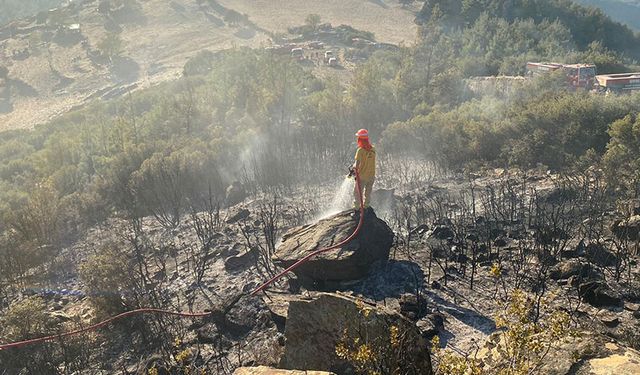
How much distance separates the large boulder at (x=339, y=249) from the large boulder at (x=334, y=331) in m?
2.98

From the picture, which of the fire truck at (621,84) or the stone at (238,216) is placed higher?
the fire truck at (621,84)

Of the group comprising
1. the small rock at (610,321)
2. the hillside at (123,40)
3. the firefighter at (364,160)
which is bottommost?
the hillside at (123,40)

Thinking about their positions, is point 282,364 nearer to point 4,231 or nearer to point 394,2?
point 4,231

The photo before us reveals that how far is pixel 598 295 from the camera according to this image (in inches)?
344

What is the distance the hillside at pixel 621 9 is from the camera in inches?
4641

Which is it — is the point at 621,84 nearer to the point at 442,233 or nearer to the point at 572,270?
the point at 442,233

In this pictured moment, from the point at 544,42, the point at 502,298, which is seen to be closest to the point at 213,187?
the point at 502,298

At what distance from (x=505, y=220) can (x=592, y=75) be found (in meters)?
21.3

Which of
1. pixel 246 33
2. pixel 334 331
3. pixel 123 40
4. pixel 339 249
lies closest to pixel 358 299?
pixel 334 331

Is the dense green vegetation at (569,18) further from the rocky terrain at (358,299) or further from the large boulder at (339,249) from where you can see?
the large boulder at (339,249)

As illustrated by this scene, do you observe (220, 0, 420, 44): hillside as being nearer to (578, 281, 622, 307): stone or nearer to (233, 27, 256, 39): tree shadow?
(233, 27, 256, 39): tree shadow

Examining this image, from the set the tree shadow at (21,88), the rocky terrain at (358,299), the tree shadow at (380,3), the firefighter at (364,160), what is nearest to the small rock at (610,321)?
Result: the rocky terrain at (358,299)

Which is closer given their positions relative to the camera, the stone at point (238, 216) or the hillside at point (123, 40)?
the stone at point (238, 216)

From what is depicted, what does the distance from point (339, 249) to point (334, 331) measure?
11.5 feet
